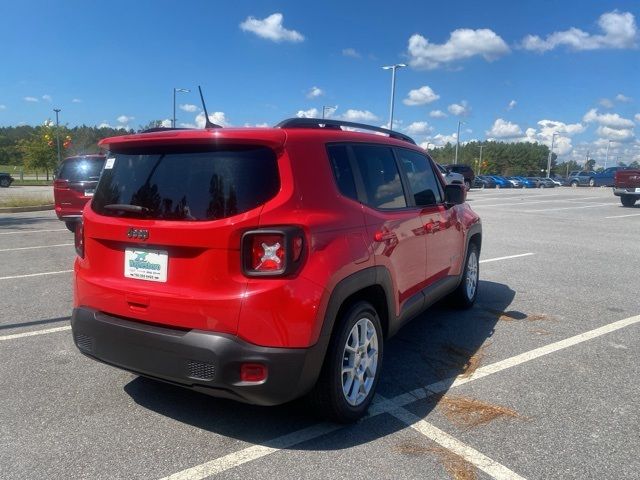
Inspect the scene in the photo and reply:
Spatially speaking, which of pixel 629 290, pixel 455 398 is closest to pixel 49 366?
pixel 455 398

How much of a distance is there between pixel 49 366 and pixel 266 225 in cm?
250

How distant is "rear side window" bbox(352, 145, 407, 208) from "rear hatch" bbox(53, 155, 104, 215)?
30.1 feet

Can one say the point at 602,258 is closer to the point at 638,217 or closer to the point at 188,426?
the point at 188,426

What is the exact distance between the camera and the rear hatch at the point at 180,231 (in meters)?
2.66

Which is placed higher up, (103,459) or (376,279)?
(376,279)

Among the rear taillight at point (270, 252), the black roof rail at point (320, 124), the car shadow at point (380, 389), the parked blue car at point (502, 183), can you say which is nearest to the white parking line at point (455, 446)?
the car shadow at point (380, 389)

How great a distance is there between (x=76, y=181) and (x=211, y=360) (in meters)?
10.2

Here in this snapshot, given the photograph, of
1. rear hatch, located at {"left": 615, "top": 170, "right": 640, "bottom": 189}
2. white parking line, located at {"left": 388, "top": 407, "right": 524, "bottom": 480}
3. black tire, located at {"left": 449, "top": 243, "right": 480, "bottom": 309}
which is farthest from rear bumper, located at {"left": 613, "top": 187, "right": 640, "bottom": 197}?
white parking line, located at {"left": 388, "top": 407, "right": 524, "bottom": 480}

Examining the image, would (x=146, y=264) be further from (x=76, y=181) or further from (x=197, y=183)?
(x=76, y=181)

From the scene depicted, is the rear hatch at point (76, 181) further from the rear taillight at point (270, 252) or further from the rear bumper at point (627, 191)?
the rear bumper at point (627, 191)

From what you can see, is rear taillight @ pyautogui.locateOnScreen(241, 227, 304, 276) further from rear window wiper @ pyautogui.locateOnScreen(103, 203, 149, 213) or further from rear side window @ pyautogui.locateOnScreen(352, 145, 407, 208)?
rear side window @ pyautogui.locateOnScreen(352, 145, 407, 208)

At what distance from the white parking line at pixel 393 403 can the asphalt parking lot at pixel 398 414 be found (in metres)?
0.01

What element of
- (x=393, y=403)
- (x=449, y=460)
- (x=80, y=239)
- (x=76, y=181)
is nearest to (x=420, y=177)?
(x=393, y=403)

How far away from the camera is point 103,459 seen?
2750mm
